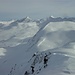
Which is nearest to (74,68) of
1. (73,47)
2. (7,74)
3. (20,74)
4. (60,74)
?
(60,74)

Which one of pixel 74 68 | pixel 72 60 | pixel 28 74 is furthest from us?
pixel 28 74

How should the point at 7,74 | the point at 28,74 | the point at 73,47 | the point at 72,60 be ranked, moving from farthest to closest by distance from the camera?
the point at 7,74 < the point at 73,47 < the point at 28,74 < the point at 72,60

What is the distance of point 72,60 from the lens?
345ft

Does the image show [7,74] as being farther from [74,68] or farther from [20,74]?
[74,68]

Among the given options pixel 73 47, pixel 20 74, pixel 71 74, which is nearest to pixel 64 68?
pixel 71 74

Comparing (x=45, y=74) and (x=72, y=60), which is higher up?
(x=45, y=74)

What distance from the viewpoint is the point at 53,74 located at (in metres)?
79.8

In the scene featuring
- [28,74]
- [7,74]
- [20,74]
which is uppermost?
[28,74]

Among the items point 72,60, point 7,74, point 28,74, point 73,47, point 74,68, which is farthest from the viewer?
point 7,74

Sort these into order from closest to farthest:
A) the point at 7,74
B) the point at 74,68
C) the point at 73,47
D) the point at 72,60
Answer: the point at 74,68
the point at 72,60
the point at 73,47
the point at 7,74

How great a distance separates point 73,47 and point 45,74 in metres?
80.0

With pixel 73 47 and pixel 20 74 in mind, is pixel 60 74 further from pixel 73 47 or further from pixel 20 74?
pixel 20 74

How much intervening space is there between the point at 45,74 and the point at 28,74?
5295 cm

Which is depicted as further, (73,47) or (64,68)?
(73,47)
